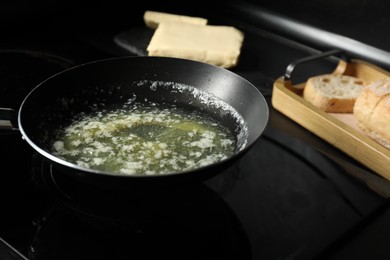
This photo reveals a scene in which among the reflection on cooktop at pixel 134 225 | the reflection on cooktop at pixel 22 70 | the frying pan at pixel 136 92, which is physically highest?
the frying pan at pixel 136 92

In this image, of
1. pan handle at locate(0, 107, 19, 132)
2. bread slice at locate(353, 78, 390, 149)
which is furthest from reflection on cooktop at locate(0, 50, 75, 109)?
bread slice at locate(353, 78, 390, 149)

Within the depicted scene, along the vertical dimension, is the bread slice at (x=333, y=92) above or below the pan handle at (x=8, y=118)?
below

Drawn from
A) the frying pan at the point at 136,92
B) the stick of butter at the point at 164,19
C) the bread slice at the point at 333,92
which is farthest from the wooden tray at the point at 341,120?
the stick of butter at the point at 164,19

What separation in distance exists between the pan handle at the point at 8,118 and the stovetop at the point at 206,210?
0.34 ft

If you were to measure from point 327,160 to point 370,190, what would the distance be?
0.31 ft

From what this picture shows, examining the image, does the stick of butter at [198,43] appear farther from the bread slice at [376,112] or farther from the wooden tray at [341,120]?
the bread slice at [376,112]

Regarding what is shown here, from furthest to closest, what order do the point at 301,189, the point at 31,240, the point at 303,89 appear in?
the point at 303,89 → the point at 301,189 → the point at 31,240

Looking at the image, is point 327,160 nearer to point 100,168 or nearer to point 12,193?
point 100,168

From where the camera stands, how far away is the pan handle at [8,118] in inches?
26.1

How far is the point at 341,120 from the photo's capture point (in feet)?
3.05

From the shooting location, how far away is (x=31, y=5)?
4.23 feet

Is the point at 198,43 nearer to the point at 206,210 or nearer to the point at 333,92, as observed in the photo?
the point at 333,92

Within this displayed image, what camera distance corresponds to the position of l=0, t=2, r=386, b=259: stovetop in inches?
24.4

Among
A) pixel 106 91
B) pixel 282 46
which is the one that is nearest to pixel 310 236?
pixel 106 91
